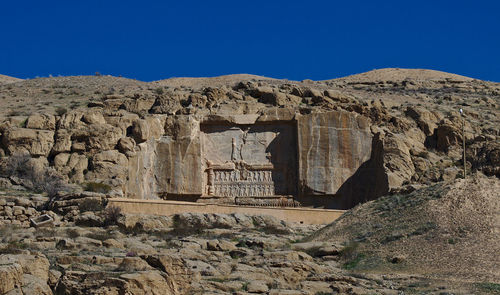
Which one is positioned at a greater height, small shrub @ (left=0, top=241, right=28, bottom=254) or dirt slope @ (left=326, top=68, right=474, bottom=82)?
dirt slope @ (left=326, top=68, right=474, bottom=82)

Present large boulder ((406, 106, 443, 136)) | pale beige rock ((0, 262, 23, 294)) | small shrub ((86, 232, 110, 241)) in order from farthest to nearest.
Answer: large boulder ((406, 106, 443, 136))
small shrub ((86, 232, 110, 241))
pale beige rock ((0, 262, 23, 294))

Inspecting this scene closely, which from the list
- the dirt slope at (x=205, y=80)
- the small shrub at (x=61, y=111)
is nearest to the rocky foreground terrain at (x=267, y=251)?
the small shrub at (x=61, y=111)

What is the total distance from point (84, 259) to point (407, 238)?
33.2 feet

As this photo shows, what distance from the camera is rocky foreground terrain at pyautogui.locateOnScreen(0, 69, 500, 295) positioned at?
21688 mm

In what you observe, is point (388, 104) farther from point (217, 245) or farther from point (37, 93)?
point (217, 245)

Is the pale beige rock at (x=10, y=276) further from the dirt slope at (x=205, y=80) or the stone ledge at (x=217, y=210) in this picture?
the dirt slope at (x=205, y=80)

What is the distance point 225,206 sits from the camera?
38.8 m

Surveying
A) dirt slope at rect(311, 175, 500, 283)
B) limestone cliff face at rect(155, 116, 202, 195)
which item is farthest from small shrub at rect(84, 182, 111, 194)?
dirt slope at rect(311, 175, 500, 283)

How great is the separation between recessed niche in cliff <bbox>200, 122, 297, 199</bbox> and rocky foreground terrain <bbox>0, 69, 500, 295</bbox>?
1093mm

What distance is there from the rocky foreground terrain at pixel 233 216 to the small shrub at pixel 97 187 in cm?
9

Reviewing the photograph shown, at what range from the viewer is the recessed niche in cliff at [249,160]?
44.3m

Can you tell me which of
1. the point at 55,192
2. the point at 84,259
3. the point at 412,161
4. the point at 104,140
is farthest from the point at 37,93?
the point at 84,259

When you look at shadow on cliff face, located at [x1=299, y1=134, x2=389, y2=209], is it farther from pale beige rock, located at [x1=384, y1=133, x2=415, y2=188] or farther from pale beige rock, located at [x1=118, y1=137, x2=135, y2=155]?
pale beige rock, located at [x1=118, y1=137, x2=135, y2=155]

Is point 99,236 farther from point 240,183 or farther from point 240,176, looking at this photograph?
point 240,176
